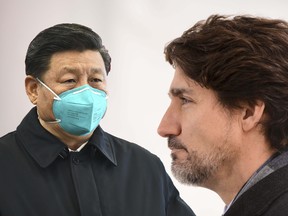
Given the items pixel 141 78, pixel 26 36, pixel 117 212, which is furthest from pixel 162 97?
pixel 117 212

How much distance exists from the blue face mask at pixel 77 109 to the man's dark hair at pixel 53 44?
68 mm

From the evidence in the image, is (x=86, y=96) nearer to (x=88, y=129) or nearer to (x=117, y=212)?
(x=88, y=129)

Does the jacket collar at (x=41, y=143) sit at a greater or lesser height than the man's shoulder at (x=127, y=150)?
greater

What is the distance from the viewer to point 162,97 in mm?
2551

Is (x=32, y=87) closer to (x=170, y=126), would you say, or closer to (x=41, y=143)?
(x=41, y=143)

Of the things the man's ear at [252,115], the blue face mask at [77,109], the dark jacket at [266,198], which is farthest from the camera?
the blue face mask at [77,109]

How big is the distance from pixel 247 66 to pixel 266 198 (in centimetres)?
35

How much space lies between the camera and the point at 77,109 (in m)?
1.68

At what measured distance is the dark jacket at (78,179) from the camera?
152 centimetres

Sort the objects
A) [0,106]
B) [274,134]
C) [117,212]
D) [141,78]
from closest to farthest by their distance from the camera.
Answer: [274,134], [117,212], [0,106], [141,78]

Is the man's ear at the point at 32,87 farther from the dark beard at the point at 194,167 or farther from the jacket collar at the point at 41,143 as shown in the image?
the dark beard at the point at 194,167

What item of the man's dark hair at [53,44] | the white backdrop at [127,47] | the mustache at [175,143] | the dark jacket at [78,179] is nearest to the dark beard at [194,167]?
the mustache at [175,143]

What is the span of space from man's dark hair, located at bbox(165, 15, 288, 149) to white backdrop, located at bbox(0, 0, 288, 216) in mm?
1292

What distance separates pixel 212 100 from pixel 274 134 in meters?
0.17
